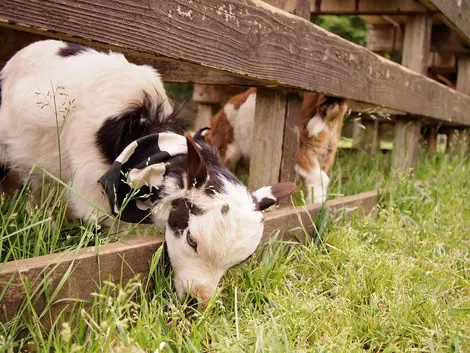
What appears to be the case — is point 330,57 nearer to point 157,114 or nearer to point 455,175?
point 157,114

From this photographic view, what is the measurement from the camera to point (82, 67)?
2.91m

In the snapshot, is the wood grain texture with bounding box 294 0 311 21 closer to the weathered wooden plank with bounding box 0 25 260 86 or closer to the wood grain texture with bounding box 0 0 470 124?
the wood grain texture with bounding box 0 0 470 124

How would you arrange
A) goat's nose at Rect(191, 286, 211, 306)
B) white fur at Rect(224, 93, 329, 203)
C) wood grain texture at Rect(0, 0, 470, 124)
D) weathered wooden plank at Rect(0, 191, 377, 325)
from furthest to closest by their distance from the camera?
white fur at Rect(224, 93, 329, 203), goat's nose at Rect(191, 286, 211, 306), wood grain texture at Rect(0, 0, 470, 124), weathered wooden plank at Rect(0, 191, 377, 325)

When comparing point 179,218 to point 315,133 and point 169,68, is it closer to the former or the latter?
point 169,68

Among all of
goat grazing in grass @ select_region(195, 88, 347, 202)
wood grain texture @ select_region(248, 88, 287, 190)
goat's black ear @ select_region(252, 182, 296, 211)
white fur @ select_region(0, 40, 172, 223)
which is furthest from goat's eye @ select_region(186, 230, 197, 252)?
goat grazing in grass @ select_region(195, 88, 347, 202)

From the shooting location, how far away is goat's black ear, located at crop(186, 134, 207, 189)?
2209mm

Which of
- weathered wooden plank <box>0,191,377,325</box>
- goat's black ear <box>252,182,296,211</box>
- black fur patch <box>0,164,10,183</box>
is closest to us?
weathered wooden plank <box>0,191,377,325</box>

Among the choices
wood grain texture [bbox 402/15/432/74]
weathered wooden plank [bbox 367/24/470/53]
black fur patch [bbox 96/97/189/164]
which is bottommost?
black fur patch [bbox 96/97/189/164]

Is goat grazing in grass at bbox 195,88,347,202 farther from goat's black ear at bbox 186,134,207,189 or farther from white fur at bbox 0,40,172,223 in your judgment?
goat's black ear at bbox 186,134,207,189

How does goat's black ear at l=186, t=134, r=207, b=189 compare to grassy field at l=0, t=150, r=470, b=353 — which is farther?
goat's black ear at l=186, t=134, r=207, b=189

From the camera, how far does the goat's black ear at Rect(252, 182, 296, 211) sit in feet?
7.99

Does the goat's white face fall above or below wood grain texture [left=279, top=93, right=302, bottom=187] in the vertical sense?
below

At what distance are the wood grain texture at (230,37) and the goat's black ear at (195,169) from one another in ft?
1.27

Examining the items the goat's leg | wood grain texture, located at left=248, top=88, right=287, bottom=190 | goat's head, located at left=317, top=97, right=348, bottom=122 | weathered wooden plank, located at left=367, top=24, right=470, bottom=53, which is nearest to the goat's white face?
wood grain texture, located at left=248, top=88, right=287, bottom=190
